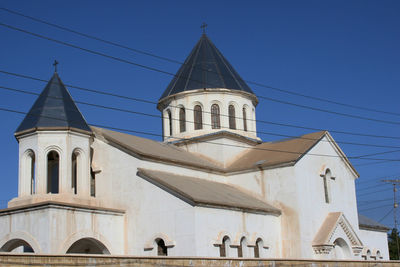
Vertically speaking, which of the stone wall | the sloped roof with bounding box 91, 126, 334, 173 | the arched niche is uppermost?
the sloped roof with bounding box 91, 126, 334, 173

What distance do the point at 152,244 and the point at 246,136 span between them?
11864 millimetres

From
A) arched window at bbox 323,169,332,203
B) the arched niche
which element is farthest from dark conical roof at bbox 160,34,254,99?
the arched niche

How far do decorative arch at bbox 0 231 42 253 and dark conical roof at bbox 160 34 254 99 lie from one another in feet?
46.9

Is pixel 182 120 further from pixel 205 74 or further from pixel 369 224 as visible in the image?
pixel 369 224

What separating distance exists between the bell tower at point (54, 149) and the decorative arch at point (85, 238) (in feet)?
5.20

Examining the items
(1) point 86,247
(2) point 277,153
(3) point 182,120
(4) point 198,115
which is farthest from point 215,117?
(1) point 86,247

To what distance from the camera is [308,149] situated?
30.7 m

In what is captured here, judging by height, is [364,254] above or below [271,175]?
below

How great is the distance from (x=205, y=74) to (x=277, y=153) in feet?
23.9

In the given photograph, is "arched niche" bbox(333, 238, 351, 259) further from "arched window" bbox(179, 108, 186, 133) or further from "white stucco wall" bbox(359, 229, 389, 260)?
"arched window" bbox(179, 108, 186, 133)

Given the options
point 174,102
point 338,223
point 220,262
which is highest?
point 174,102

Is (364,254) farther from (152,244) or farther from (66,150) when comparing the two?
(66,150)

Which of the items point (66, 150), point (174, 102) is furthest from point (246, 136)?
point (66, 150)

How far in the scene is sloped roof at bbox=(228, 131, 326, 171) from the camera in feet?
99.2
